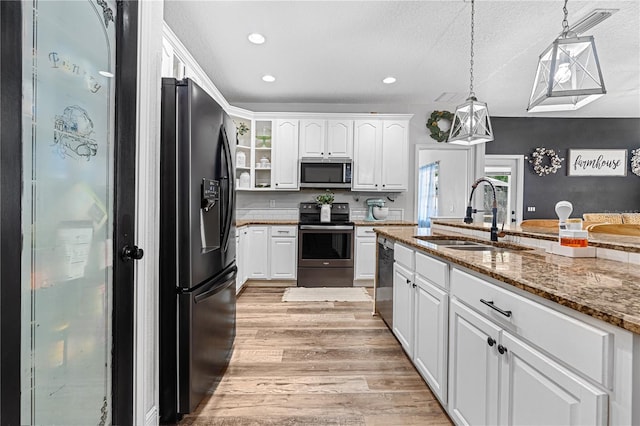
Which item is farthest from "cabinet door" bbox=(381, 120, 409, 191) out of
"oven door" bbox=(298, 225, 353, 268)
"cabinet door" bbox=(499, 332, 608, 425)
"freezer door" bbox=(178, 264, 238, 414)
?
"cabinet door" bbox=(499, 332, 608, 425)

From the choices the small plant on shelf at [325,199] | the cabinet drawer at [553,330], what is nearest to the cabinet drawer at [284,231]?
the small plant on shelf at [325,199]

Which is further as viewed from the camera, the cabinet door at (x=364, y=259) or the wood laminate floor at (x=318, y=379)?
the cabinet door at (x=364, y=259)

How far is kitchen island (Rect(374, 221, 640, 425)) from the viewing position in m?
0.71

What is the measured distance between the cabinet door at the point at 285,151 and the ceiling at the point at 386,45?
1.59ft

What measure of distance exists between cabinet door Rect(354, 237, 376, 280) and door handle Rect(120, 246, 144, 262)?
3268 mm

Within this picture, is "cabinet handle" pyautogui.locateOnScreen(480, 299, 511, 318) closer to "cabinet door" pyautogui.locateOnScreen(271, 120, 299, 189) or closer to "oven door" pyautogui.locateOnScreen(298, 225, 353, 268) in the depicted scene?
"oven door" pyautogui.locateOnScreen(298, 225, 353, 268)

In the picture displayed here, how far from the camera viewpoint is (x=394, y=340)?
2.52 m

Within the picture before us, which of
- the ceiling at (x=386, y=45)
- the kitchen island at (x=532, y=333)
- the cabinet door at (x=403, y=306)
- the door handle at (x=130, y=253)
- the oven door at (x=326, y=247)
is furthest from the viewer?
the oven door at (x=326, y=247)

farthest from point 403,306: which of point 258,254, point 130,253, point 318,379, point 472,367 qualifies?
point 258,254

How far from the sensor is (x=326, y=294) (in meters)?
3.84

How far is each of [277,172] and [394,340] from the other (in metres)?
2.93

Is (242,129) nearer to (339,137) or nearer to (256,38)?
(339,137)

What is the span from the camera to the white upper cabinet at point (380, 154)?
454cm

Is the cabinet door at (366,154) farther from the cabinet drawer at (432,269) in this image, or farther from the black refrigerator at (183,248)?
the black refrigerator at (183,248)
